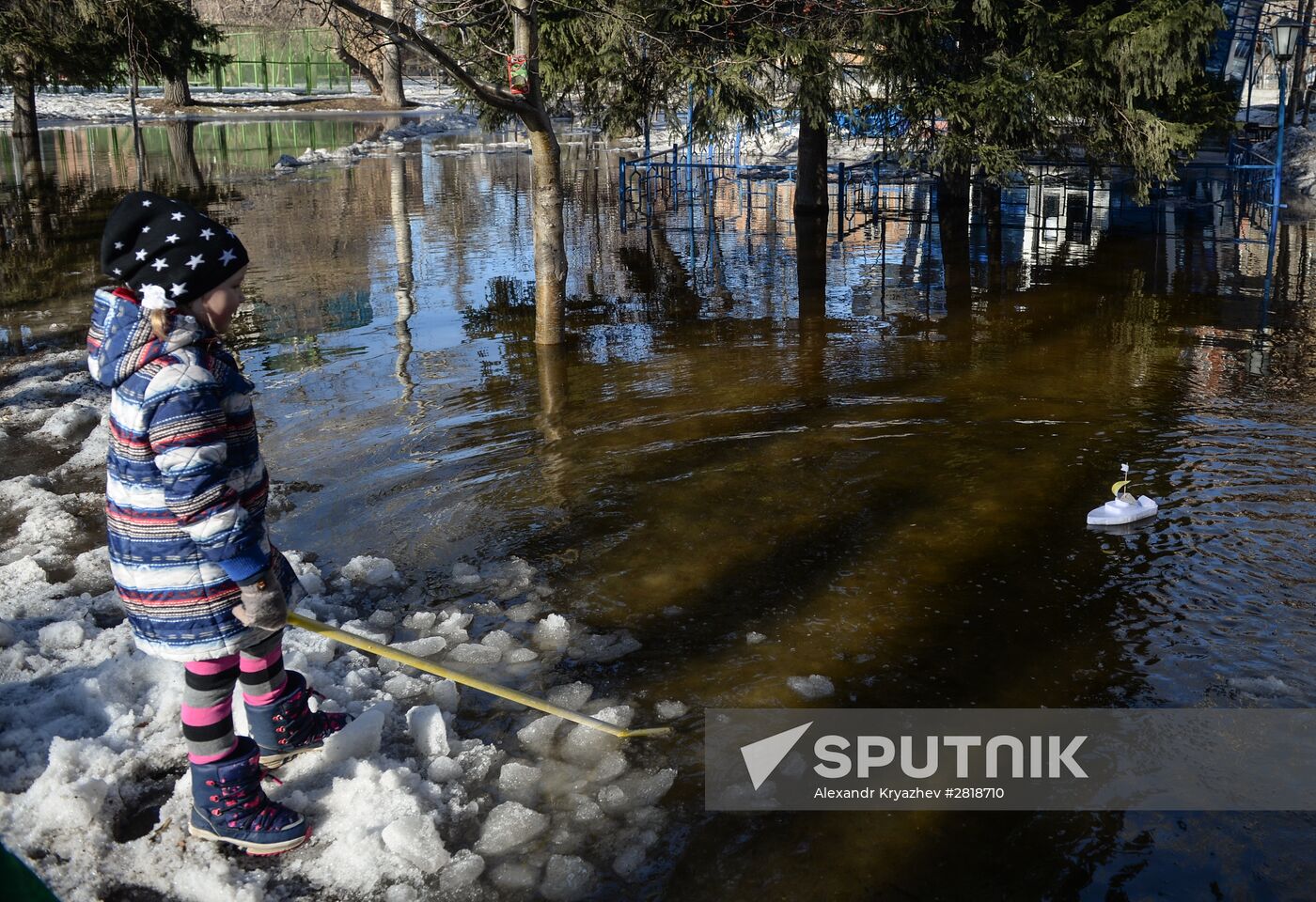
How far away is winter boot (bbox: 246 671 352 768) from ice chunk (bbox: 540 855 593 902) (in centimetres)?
104

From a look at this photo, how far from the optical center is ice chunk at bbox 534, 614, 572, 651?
16.7ft

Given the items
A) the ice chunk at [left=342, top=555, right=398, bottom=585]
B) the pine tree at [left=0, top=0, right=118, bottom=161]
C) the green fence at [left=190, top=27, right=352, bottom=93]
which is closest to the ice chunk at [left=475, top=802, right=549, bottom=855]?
the ice chunk at [left=342, top=555, right=398, bottom=585]

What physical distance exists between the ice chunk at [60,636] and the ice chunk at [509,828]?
89.8 inches

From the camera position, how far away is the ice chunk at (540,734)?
4.36m

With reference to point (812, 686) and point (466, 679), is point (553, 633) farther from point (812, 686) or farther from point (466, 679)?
point (812, 686)

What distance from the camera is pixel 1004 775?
163 inches

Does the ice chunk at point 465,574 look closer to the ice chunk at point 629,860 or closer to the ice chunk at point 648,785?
the ice chunk at point 648,785

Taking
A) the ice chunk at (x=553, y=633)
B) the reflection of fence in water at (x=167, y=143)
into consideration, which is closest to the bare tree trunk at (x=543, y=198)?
the ice chunk at (x=553, y=633)

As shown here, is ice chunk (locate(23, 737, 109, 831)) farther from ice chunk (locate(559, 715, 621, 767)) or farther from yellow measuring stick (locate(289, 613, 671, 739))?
ice chunk (locate(559, 715, 621, 767))

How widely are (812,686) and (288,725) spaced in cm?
205

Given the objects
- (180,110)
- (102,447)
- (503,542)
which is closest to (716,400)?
(503,542)

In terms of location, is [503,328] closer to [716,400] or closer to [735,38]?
[716,400]

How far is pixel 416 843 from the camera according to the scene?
3.69 meters

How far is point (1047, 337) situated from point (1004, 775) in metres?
7.05
